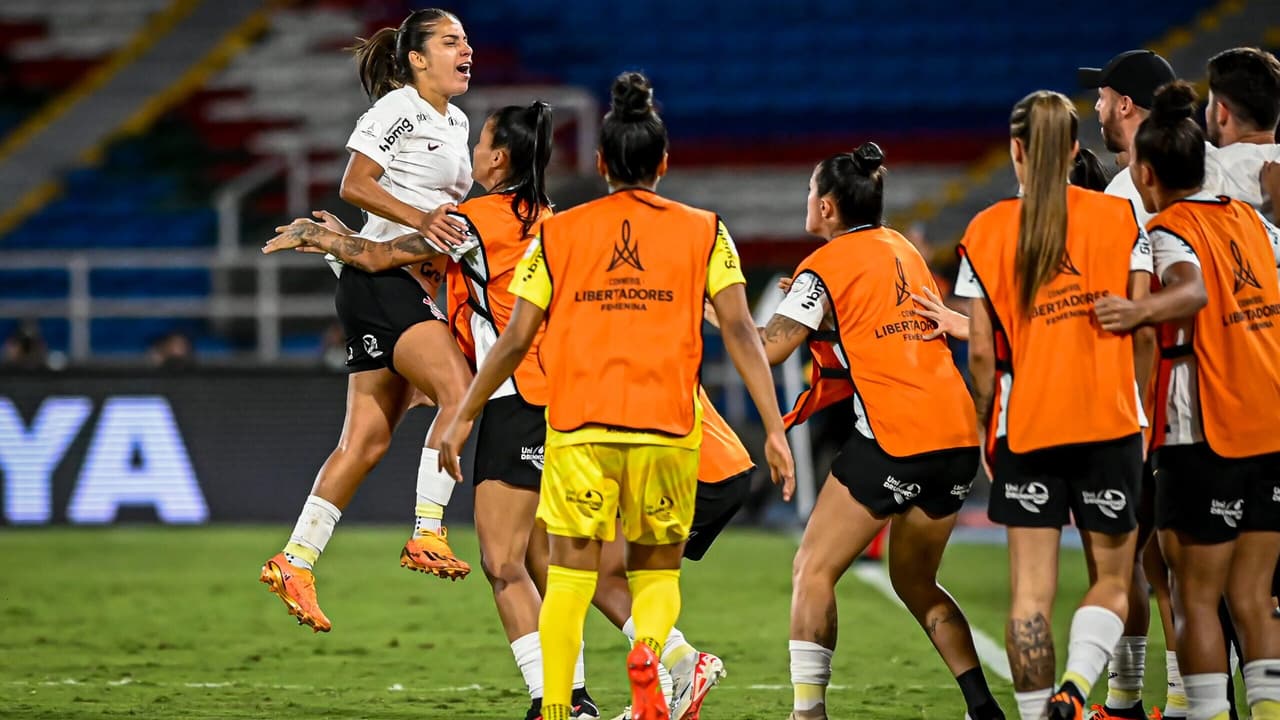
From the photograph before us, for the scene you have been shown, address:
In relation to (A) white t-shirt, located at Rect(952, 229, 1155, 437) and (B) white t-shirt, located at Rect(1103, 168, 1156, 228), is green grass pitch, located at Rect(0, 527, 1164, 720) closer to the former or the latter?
(A) white t-shirt, located at Rect(952, 229, 1155, 437)

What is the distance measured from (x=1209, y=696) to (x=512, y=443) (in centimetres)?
264

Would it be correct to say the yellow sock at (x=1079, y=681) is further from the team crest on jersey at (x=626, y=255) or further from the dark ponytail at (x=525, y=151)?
the dark ponytail at (x=525, y=151)

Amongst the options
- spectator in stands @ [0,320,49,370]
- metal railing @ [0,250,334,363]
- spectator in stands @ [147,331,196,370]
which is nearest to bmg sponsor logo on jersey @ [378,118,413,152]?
spectator in stands @ [147,331,196,370]

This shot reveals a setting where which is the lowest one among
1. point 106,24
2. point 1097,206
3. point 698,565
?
point 698,565

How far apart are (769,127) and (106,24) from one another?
10.5 meters

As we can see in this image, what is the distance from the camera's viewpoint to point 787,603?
1076 centimetres

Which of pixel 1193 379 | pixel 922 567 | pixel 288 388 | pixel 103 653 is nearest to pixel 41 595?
pixel 103 653

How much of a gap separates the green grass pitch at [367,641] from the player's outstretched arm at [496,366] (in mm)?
1612

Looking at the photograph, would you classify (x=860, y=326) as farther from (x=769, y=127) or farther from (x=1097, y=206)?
(x=769, y=127)

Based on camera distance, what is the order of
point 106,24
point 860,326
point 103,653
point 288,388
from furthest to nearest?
point 106,24 < point 288,388 < point 103,653 < point 860,326

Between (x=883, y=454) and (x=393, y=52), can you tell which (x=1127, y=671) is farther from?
(x=393, y=52)

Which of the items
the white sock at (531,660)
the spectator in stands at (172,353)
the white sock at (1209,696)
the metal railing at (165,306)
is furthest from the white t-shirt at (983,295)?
the metal railing at (165,306)

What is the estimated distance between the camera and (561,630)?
5.36 m

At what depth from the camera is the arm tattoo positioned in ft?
17.0
